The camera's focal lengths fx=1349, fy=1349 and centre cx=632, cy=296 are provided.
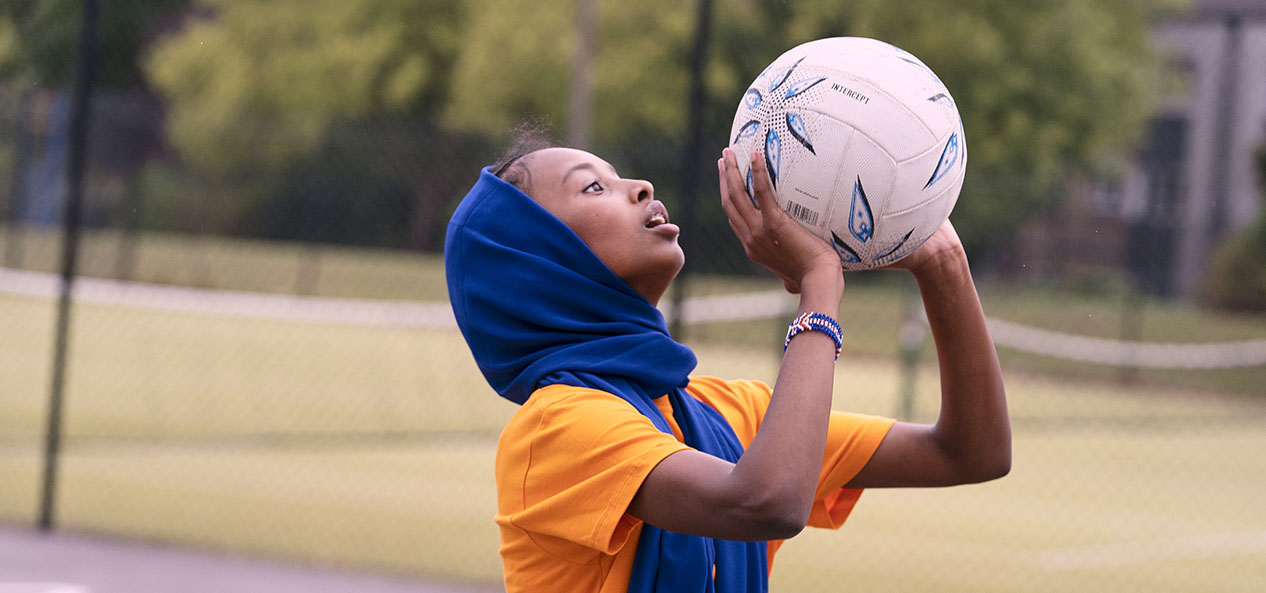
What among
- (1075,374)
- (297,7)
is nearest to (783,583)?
(1075,374)

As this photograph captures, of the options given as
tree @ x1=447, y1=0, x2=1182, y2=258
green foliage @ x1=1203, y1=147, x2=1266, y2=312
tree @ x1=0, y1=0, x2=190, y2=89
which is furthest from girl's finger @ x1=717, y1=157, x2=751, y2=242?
tree @ x1=447, y1=0, x2=1182, y2=258

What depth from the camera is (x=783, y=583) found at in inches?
248

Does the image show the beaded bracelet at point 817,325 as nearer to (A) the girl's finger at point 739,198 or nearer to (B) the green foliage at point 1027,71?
(A) the girl's finger at point 739,198

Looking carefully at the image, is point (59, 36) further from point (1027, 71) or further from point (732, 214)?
point (1027, 71)

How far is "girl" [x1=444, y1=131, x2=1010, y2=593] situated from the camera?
1738 millimetres

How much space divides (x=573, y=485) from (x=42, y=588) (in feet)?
13.7

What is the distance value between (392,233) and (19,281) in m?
7.62

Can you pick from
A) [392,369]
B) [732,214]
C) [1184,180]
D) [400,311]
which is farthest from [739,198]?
[1184,180]

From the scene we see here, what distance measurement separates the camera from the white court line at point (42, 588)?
16.9 feet

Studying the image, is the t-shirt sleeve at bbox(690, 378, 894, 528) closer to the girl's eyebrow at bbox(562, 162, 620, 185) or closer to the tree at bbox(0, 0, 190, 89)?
the girl's eyebrow at bbox(562, 162, 620, 185)

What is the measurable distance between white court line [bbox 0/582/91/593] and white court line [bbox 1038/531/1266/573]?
475cm

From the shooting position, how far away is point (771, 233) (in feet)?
6.23

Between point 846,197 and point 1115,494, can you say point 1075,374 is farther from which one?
point 846,197

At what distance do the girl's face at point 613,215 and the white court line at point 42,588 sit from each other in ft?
13.1
